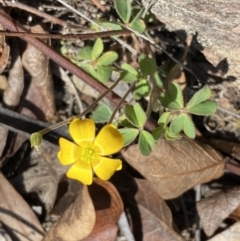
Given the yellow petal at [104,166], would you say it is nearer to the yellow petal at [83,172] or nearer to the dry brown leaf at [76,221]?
the yellow petal at [83,172]

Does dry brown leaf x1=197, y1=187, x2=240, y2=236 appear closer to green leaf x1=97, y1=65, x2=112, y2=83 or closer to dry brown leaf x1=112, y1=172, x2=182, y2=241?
dry brown leaf x1=112, y1=172, x2=182, y2=241

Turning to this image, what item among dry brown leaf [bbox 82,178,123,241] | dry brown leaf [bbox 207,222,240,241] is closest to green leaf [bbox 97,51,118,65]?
dry brown leaf [bbox 82,178,123,241]

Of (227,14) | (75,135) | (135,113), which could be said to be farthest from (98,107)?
(227,14)

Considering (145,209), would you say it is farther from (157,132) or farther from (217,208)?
(157,132)

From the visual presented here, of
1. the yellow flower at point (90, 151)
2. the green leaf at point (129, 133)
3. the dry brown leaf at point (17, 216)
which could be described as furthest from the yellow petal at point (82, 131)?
the dry brown leaf at point (17, 216)

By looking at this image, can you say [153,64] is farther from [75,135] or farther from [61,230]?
[61,230]
